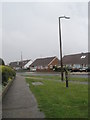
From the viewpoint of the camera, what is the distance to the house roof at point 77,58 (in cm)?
7925

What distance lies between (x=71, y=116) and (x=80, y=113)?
51cm

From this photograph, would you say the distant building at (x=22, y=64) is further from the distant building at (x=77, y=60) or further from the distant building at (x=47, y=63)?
the distant building at (x=77, y=60)

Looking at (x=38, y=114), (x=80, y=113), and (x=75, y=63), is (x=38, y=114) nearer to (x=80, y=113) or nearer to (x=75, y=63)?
(x=80, y=113)

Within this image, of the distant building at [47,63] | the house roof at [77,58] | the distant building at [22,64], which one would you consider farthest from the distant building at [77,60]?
the distant building at [22,64]

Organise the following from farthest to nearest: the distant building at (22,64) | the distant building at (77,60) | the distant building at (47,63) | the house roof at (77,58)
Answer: the distant building at (22,64), the distant building at (47,63), the house roof at (77,58), the distant building at (77,60)

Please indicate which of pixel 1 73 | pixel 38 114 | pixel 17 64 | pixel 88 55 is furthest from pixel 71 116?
pixel 17 64

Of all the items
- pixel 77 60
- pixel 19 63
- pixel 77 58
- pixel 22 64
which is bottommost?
pixel 22 64

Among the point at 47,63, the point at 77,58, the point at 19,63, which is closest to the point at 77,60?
the point at 77,58

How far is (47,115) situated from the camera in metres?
7.38

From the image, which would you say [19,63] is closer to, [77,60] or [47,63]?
[47,63]

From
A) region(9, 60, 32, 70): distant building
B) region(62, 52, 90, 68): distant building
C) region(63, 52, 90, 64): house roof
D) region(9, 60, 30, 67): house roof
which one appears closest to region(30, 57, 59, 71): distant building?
region(63, 52, 90, 64): house roof

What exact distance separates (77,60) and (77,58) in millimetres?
1648

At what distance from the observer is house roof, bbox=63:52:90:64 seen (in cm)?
7925

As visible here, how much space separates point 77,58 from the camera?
8431 cm
